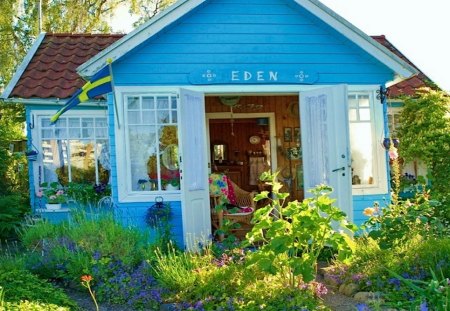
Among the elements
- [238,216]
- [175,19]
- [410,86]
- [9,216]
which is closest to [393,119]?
[410,86]

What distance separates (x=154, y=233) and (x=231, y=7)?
3571 mm

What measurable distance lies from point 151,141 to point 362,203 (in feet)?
11.3

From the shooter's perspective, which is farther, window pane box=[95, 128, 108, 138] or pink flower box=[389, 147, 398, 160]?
window pane box=[95, 128, 108, 138]

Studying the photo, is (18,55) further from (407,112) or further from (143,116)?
(407,112)

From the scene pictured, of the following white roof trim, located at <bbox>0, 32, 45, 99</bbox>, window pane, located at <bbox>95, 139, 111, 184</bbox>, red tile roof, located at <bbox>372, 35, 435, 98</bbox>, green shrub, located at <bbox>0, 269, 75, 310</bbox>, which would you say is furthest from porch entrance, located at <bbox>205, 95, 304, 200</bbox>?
green shrub, located at <bbox>0, 269, 75, 310</bbox>

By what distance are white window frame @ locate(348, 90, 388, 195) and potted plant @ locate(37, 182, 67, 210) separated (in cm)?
488

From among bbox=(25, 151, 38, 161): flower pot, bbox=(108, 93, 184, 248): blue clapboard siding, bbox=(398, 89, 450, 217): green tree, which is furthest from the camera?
bbox=(398, 89, 450, 217): green tree

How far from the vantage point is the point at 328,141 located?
22.7 feet

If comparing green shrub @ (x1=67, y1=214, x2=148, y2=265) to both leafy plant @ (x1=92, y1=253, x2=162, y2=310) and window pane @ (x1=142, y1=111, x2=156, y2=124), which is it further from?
window pane @ (x1=142, y1=111, x2=156, y2=124)

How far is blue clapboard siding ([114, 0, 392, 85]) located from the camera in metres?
7.20

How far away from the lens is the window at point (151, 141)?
23.9 feet

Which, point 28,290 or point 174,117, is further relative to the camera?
point 174,117

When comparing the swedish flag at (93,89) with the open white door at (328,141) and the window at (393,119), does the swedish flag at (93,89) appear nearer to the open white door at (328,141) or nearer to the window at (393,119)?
the open white door at (328,141)

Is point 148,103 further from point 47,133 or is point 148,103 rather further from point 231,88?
point 47,133
